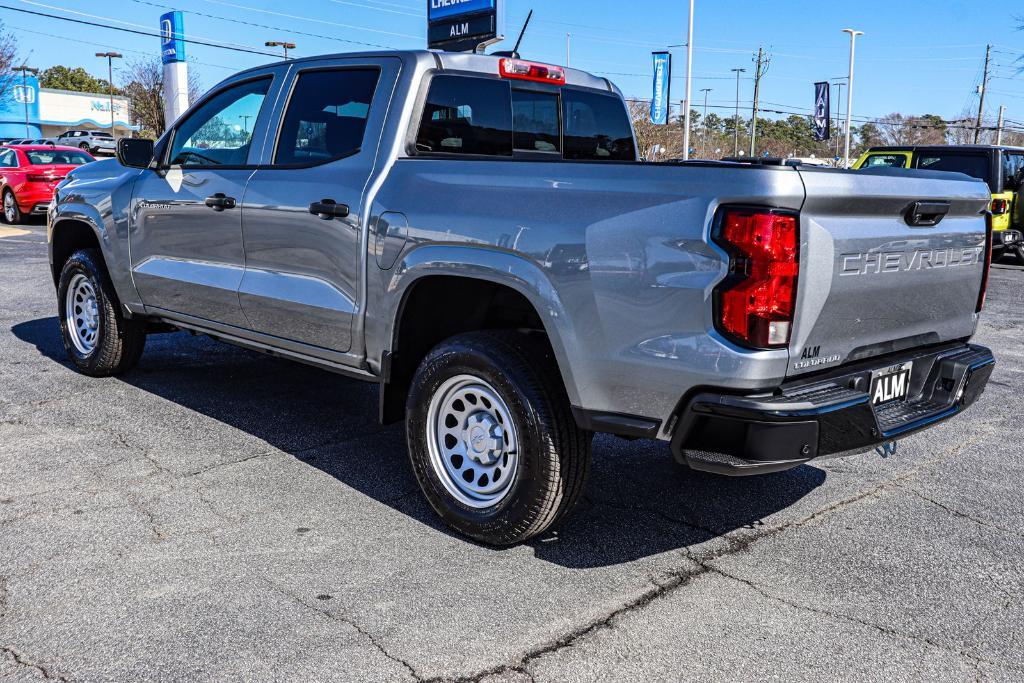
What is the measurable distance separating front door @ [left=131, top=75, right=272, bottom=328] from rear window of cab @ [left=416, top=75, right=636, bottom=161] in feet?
3.51

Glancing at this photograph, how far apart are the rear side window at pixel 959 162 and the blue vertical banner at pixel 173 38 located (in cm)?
2145

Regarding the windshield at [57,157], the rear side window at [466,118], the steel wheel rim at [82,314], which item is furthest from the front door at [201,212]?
the windshield at [57,157]

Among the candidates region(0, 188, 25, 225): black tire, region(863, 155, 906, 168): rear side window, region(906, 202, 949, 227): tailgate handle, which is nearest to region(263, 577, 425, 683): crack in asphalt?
region(906, 202, 949, 227): tailgate handle

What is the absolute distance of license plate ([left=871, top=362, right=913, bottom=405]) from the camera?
11.0 feet

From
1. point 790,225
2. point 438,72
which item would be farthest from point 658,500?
point 438,72

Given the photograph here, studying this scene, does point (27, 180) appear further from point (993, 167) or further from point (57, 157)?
point (993, 167)

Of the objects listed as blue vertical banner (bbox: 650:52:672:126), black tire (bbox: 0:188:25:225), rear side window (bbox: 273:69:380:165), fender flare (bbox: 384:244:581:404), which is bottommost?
black tire (bbox: 0:188:25:225)

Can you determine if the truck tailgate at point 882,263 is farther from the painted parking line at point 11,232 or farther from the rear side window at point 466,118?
the painted parking line at point 11,232

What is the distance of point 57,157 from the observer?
2062 centimetres

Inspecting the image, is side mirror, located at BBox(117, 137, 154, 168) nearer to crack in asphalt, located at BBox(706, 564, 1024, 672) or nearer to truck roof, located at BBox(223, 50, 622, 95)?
truck roof, located at BBox(223, 50, 622, 95)

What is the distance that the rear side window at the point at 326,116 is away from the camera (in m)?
4.32

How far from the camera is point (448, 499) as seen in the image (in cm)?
381

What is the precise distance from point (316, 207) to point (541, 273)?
4.45 ft

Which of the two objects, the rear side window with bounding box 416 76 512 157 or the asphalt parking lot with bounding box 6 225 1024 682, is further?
the rear side window with bounding box 416 76 512 157
